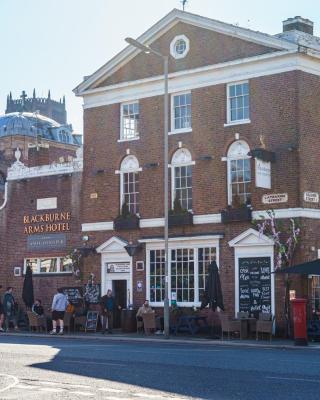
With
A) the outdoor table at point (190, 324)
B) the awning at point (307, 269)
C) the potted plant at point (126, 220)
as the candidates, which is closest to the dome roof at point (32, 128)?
the potted plant at point (126, 220)

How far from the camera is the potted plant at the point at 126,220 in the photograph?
34.2 metres

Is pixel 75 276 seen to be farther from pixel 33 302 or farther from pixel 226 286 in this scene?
pixel 226 286

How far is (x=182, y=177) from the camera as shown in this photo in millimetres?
33094

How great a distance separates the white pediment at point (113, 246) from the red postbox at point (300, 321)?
35.1 ft

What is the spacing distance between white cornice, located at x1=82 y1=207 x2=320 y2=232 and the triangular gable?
227 inches

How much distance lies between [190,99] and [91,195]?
626 cm

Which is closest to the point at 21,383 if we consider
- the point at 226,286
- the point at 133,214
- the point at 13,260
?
the point at 226,286

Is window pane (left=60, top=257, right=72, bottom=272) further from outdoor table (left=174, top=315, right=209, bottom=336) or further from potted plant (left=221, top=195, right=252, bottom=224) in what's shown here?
potted plant (left=221, top=195, right=252, bottom=224)

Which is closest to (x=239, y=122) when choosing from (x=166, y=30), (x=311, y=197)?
(x=311, y=197)

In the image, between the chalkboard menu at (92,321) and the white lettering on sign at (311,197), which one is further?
the chalkboard menu at (92,321)

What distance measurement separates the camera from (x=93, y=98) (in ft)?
120

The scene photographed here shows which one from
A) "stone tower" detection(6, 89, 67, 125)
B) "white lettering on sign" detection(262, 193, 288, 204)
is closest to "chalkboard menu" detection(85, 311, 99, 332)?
"white lettering on sign" detection(262, 193, 288, 204)

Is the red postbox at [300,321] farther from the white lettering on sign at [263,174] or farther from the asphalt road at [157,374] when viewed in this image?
the white lettering on sign at [263,174]

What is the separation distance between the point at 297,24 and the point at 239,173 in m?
6.67
